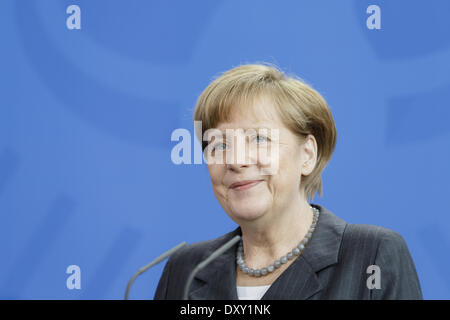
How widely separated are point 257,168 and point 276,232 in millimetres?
185

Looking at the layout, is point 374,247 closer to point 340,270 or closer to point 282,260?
point 340,270

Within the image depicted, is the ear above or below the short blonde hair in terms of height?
below

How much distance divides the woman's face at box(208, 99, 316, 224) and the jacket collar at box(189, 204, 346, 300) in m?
0.13

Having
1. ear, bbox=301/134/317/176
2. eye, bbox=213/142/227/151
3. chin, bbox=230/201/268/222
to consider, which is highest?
eye, bbox=213/142/227/151

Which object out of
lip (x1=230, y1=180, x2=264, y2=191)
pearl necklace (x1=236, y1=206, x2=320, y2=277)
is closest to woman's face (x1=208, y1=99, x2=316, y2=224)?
lip (x1=230, y1=180, x2=264, y2=191)

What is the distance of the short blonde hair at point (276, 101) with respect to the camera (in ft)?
4.86

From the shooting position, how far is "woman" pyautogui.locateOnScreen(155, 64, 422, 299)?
140 cm

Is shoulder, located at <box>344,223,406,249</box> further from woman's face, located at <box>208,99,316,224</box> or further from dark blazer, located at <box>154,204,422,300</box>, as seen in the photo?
woman's face, located at <box>208,99,316,224</box>

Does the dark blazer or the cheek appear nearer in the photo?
the dark blazer

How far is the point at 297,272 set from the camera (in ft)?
4.69

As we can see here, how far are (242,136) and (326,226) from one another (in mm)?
329

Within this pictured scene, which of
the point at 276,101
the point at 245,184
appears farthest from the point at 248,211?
the point at 276,101
